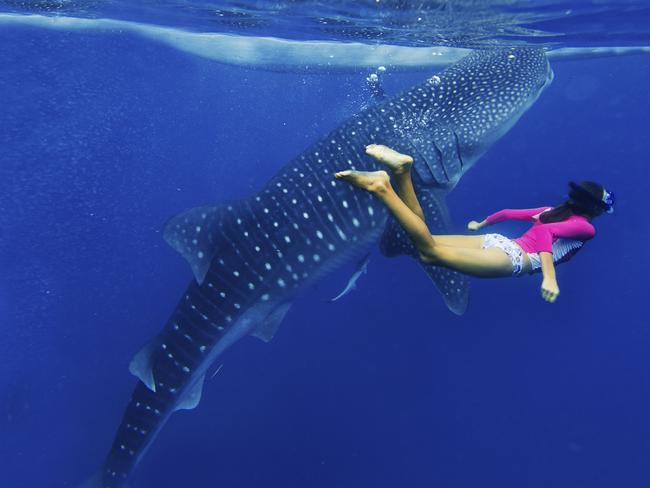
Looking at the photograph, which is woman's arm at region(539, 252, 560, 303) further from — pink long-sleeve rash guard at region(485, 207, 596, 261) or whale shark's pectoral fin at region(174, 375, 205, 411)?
whale shark's pectoral fin at region(174, 375, 205, 411)

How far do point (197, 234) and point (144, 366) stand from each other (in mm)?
1623

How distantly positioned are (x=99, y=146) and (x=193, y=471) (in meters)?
22.5

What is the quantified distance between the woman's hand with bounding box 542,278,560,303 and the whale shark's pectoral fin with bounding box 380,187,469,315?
1773mm

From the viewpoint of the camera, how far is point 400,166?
2.96 meters

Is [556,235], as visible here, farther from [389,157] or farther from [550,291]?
[389,157]

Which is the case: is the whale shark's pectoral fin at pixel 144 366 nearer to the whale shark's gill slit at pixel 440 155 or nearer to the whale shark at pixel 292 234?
the whale shark at pixel 292 234

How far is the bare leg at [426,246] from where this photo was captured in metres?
2.94

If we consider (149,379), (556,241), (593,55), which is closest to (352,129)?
(556,241)

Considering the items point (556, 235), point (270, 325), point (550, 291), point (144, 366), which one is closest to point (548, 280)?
point (550, 291)

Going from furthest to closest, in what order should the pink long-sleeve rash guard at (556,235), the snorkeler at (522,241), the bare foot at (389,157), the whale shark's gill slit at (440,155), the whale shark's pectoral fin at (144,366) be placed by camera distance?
the whale shark's gill slit at (440,155)
the whale shark's pectoral fin at (144,366)
the pink long-sleeve rash guard at (556,235)
the snorkeler at (522,241)
the bare foot at (389,157)

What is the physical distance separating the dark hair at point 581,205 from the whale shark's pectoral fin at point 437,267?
132cm

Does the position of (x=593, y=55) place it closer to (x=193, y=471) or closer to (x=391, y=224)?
(x=391, y=224)

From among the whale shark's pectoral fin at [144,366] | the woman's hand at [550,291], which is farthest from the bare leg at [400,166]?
the whale shark's pectoral fin at [144,366]

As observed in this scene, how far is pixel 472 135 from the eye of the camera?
5.94 meters
